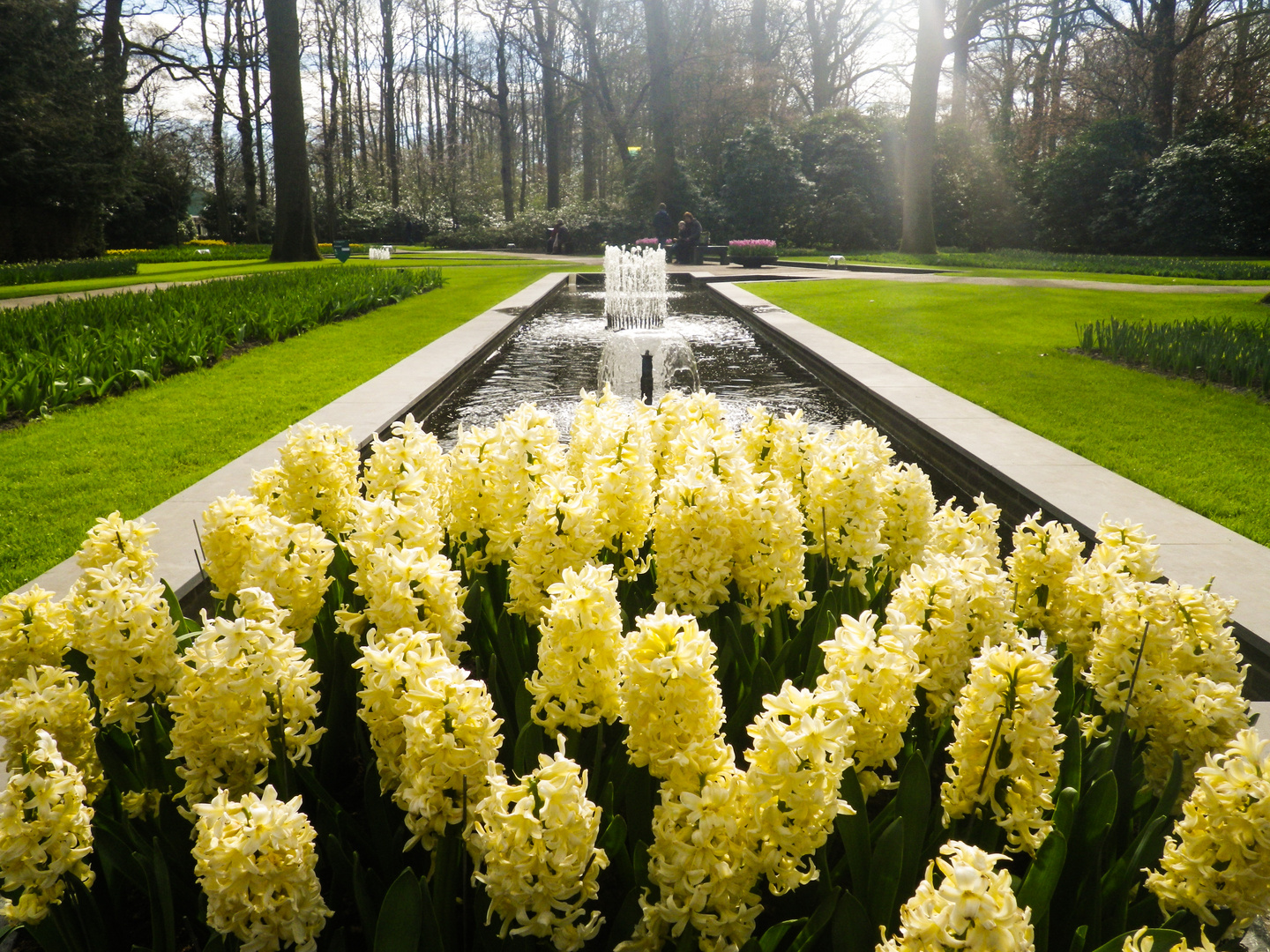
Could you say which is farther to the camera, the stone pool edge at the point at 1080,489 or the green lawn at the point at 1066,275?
the green lawn at the point at 1066,275

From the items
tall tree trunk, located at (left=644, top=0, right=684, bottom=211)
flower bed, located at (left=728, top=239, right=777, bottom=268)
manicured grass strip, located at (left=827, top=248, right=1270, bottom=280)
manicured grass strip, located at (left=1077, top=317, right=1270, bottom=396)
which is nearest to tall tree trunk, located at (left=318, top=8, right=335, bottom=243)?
tall tree trunk, located at (left=644, top=0, right=684, bottom=211)

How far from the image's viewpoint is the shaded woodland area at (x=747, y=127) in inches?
1042

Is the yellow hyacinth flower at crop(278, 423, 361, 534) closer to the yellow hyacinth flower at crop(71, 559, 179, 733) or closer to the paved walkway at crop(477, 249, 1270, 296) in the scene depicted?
the yellow hyacinth flower at crop(71, 559, 179, 733)

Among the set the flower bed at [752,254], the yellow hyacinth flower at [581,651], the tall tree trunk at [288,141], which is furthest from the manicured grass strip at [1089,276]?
the yellow hyacinth flower at [581,651]

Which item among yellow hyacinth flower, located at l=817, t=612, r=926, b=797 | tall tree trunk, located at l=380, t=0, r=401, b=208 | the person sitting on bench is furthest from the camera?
tall tree trunk, located at l=380, t=0, r=401, b=208

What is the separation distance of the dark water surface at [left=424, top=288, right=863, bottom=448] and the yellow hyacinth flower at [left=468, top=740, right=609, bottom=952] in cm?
503

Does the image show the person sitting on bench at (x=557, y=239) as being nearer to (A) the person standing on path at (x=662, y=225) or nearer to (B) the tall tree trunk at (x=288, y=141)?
(A) the person standing on path at (x=662, y=225)

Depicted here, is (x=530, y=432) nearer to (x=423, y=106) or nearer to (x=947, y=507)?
(x=947, y=507)

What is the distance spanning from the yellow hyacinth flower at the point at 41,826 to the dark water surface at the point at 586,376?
4.90 m

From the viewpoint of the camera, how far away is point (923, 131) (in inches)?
1075

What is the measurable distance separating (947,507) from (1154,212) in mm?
32245

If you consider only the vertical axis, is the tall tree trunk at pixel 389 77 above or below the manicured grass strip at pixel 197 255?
above

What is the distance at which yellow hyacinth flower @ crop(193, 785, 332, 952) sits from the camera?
1317 millimetres

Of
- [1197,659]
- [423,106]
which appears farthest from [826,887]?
[423,106]
